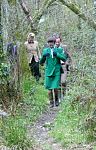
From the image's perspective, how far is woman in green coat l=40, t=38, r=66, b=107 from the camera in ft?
38.5

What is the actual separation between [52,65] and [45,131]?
9.64ft

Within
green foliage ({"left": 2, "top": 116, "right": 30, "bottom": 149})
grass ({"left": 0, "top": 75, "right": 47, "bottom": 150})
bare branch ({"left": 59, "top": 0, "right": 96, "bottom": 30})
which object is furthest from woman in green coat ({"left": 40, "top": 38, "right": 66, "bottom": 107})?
green foliage ({"left": 2, "top": 116, "right": 30, "bottom": 149})

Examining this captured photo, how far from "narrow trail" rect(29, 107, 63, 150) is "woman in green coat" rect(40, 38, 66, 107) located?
57cm

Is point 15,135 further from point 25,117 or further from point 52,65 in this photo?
point 52,65

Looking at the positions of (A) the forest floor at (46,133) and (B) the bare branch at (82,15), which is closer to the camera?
(A) the forest floor at (46,133)

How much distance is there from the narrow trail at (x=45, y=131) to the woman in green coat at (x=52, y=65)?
572mm

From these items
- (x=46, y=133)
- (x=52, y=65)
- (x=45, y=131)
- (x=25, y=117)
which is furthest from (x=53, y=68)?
(x=46, y=133)

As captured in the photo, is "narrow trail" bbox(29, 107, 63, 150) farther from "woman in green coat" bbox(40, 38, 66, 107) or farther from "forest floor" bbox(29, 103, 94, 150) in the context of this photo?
"woman in green coat" bbox(40, 38, 66, 107)

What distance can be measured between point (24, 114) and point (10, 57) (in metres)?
1.64

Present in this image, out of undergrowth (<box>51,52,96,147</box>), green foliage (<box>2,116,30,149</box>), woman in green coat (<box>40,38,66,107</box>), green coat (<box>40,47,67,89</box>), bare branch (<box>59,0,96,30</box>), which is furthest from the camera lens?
green coat (<box>40,47,67,89</box>)

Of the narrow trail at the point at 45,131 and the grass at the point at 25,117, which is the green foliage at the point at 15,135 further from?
the narrow trail at the point at 45,131

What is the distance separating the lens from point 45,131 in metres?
9.34

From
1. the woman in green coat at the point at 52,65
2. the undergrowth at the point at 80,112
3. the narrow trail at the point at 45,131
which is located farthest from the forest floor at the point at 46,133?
the woman in green coat at the point at 52,65

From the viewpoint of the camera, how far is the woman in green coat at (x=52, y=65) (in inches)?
463
